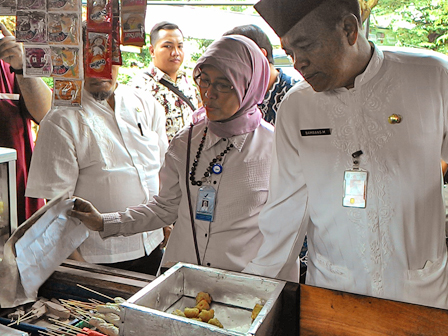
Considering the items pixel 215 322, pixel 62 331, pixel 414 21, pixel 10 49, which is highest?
pixel 414 21

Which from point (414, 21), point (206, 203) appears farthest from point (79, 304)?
point (414, 21)

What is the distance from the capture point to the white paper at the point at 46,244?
159 centimetres

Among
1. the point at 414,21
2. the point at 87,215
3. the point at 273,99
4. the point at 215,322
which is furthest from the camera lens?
the point at 414,21

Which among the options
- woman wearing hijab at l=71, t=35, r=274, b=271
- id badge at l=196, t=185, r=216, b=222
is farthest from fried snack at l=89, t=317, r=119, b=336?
id badge at l=196, t=185, r=216, b=222

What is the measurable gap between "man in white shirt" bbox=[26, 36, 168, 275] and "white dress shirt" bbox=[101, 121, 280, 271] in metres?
0.38

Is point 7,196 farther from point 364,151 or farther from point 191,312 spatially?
point 364,151

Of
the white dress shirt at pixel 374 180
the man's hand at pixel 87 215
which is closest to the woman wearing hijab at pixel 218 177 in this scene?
the man's hand at pixel 87 215

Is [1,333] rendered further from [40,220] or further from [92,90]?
[92,90]

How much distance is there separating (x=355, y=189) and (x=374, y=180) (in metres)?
0.07

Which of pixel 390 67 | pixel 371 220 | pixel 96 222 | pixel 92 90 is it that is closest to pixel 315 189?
pixel 371 220

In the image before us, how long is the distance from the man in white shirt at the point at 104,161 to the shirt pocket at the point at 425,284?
1381 millimetres

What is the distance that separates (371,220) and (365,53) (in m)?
0.55

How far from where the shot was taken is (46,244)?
166cm

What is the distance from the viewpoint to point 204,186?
1838mm
